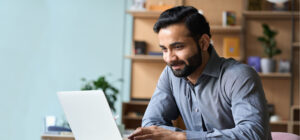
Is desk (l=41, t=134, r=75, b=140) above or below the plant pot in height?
below

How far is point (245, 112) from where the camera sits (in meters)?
1.41

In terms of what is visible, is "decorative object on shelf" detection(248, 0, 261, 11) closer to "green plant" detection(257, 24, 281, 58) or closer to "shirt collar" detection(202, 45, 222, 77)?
"green plant" detection(257, 24, 281, 58)

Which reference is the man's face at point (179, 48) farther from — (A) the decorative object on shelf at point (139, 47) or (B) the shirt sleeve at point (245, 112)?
(A) the decorative object on shelf at point (139, 47)

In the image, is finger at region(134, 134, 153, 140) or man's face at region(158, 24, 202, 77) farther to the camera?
man's face at region(158, 24, 202, 77)

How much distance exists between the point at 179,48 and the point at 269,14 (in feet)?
12.2

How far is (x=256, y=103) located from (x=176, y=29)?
1.24 ft

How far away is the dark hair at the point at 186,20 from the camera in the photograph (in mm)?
1526

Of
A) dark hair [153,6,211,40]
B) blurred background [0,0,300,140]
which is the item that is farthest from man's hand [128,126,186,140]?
blurred background [0,0,300,140]

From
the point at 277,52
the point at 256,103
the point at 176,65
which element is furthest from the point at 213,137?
the point at 277,52

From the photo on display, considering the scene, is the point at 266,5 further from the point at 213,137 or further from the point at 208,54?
the point at 213,137

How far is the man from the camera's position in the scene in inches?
54.2

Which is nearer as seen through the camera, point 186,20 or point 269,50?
point 186,20

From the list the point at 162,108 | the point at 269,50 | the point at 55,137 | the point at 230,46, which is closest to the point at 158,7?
the point at 230,46

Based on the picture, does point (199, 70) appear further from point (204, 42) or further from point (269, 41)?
point (269, 41)
